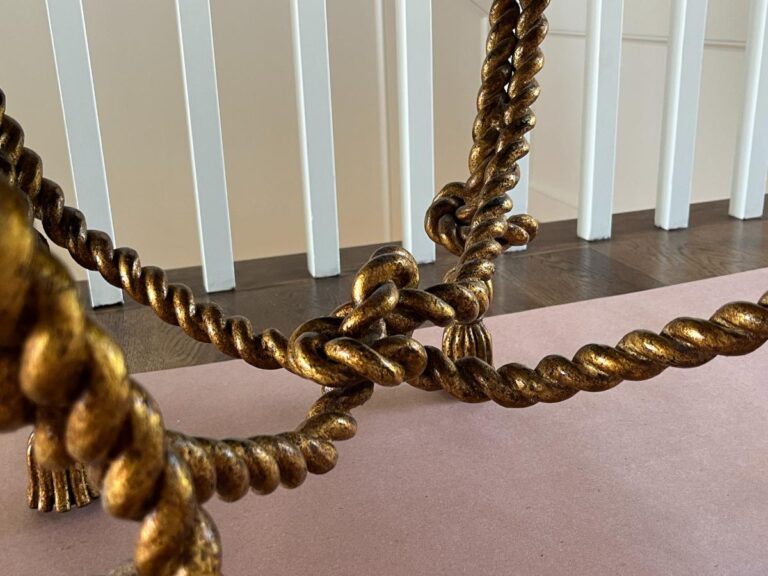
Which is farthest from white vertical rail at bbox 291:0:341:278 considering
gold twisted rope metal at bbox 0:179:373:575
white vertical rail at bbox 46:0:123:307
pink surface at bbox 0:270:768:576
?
gold twisted rope metal at bbox 0:179:373:575

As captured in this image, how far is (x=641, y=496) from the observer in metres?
0.59

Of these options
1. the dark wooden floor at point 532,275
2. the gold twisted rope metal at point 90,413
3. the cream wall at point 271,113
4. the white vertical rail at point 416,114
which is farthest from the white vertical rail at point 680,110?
the gold twisted rope metal at point 90,413

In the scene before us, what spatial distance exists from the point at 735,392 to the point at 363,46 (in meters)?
2.06

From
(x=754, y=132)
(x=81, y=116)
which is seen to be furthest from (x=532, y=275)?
(x=81, y=116)

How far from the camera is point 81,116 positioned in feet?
3.41

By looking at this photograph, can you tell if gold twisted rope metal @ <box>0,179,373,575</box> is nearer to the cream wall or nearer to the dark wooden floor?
the dark wooden floor

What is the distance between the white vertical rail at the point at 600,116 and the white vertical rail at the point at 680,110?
0.34ft

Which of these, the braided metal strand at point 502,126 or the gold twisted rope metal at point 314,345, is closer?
the gold twisted rope metal at point 314,345

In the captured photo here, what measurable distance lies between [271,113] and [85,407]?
2.43m

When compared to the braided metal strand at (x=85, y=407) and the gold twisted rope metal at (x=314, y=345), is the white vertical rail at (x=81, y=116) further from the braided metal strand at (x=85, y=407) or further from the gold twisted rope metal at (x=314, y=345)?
the braided metal strand at (x=85, y=407)

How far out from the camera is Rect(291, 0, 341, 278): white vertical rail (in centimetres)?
109

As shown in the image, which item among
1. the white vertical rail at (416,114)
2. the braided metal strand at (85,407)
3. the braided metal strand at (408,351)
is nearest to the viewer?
the braided metal strand at (85,407)

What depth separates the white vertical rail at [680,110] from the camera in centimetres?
128

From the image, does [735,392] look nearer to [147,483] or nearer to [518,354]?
[518,354]
